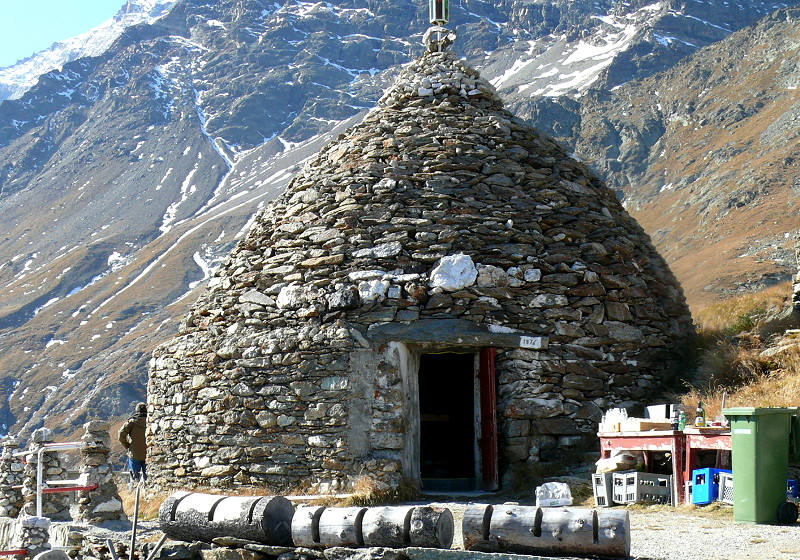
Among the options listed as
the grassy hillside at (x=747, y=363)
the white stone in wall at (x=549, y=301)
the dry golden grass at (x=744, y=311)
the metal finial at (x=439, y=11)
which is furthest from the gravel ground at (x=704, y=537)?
the metal finial at (x=439, y=11)

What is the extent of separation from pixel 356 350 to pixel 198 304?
2800 millimetres

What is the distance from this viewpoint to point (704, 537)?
22.5 feet

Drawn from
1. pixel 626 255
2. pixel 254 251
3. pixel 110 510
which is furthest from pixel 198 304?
pixel 626 255

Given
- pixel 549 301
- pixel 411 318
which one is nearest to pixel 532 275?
pixel 549 301

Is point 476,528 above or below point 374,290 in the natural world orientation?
below

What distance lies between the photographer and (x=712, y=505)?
8062 millimetres

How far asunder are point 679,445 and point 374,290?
381 cm

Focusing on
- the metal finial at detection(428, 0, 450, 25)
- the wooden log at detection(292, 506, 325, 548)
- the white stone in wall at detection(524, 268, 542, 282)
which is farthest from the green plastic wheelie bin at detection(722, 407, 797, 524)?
the metal finial at detection(428, 0, 450, 25)

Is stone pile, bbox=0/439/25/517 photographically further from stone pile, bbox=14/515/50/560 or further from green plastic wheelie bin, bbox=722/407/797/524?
green plastic wheelie bin, bbox=722/407/797/524

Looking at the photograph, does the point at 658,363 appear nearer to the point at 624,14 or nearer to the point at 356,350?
the point at 356,350

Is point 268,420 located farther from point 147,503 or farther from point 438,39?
point 438,39

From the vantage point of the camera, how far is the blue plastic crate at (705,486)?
8.07 meters

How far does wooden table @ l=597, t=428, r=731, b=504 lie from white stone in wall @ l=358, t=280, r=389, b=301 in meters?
3.10

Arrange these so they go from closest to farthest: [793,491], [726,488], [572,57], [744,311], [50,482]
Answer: [793,491], [726,488], [50,482], [744,311], [572,57]
